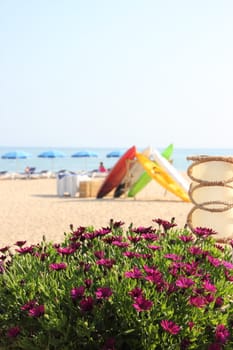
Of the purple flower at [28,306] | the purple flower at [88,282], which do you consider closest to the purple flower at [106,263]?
the purple flower at [88,282]

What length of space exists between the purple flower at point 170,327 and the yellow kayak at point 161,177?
14.9 metres

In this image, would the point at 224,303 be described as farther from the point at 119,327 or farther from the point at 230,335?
the point at 119,327

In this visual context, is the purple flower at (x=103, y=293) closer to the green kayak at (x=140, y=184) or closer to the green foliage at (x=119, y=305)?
the green foliage at (x=119, y=305)

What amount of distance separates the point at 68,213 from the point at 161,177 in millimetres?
4670

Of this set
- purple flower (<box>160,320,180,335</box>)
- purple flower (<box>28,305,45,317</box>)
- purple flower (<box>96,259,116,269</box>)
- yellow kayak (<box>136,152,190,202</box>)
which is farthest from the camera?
yellow kayak (<box>136,152,190,202</box>)

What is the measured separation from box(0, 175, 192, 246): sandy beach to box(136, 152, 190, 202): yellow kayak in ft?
1.09

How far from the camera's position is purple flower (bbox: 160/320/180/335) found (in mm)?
2416

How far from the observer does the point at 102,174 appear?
35719 mm

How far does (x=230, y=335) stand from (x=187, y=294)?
0.38 metres

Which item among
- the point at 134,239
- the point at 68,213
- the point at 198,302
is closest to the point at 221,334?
the point at 198,302

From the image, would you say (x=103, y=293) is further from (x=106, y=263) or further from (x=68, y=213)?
(x=68, y=213)

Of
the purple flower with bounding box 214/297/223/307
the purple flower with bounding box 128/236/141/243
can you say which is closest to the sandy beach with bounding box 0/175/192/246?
the purple flower with bounding box 128/236/141/243

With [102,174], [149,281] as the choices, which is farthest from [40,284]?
[102,174]

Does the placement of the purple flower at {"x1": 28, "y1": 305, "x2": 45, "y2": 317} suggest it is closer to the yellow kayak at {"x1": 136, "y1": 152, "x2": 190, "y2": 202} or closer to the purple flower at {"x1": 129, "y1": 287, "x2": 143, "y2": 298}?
the purple flower at {"x1": 129, "y1": 287, "x2": 143, "y2": 298}
